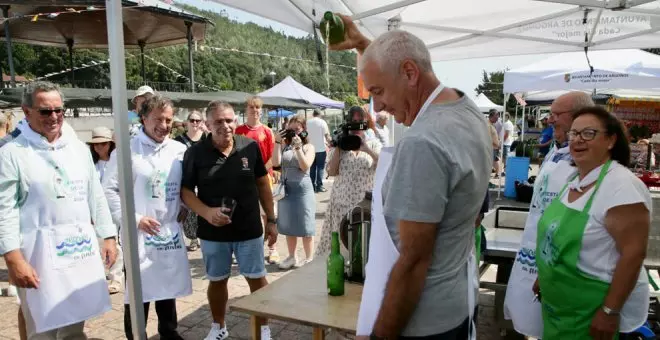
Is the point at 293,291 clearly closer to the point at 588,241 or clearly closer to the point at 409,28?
the point at 588,241

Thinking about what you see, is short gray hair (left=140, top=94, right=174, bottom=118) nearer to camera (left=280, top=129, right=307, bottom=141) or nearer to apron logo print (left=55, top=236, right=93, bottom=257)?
apron logo print (left=55, top=236, right=93, bottom=257)

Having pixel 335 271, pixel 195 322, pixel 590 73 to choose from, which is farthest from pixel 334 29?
pixel 590 73

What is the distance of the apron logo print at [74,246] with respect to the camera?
237cm

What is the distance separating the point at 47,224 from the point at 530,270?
2580 mm

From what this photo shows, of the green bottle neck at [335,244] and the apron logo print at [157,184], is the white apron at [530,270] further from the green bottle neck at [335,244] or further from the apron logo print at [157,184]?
the apron logo print at [157,184]

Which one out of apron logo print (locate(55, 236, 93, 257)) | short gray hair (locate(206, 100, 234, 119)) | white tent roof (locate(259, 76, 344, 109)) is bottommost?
apron logo print (locate(55, 236, 93, 257))

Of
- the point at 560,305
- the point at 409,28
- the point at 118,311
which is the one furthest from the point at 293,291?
the point at 409,28

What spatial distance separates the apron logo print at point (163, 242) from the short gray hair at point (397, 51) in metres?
2.14

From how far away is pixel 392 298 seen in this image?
4.13 feet

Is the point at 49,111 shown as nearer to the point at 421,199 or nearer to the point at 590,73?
the point at 421,199

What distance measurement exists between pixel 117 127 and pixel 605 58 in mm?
7585

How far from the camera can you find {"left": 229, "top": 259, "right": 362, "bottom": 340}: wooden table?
1833 mm

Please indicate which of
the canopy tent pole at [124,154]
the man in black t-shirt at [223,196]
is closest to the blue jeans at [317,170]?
the man in black t-shirt at [223,196]

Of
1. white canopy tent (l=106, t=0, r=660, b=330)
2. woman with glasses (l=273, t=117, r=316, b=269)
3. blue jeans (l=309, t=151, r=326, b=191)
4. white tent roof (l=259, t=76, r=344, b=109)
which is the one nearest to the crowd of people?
woman with glasses (l=273, t=117, r=316, b=269)
